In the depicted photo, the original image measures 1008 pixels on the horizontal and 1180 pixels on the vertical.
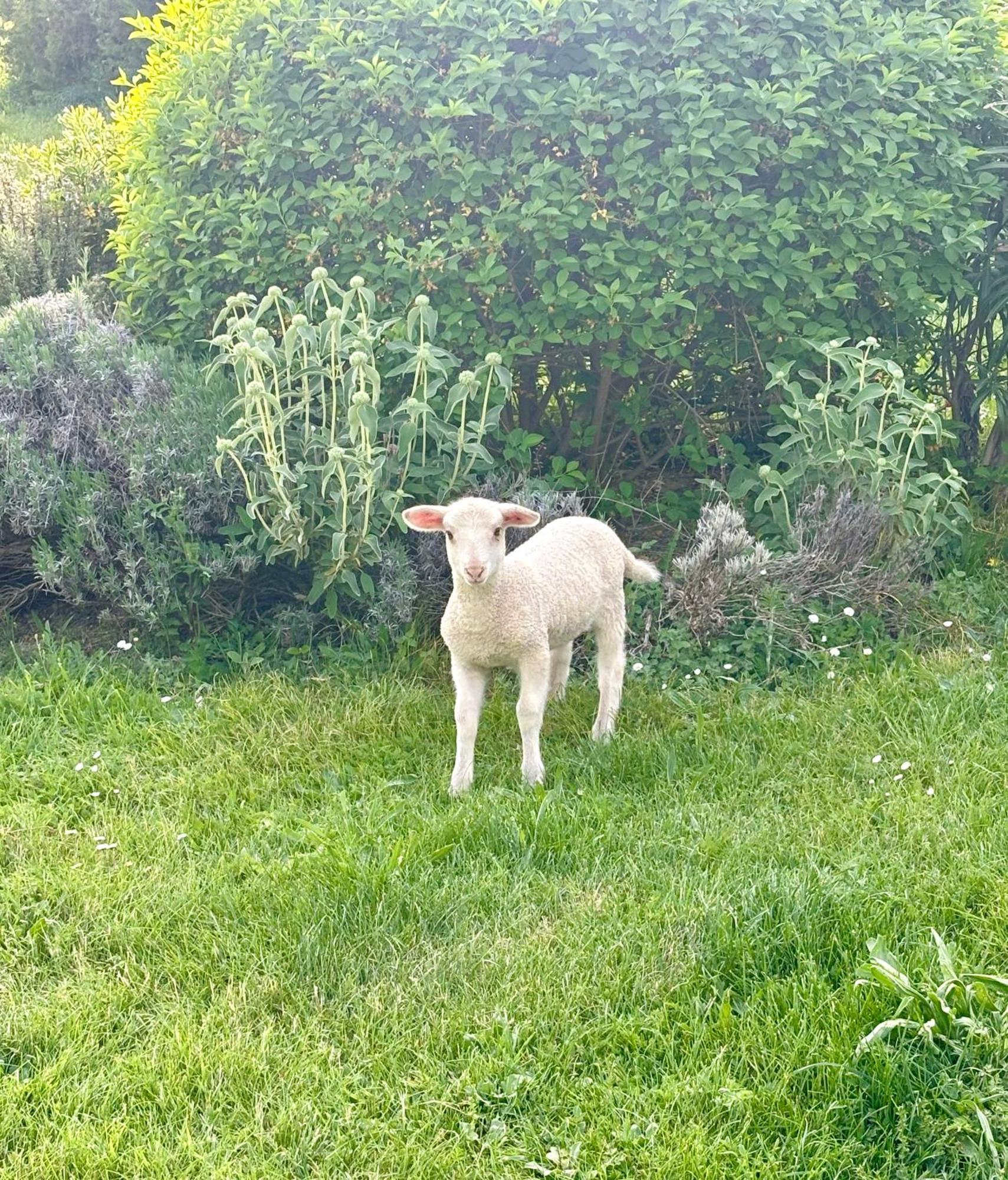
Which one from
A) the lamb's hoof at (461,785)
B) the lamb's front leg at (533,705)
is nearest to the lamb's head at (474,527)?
the lamb's front leg at (533,705)

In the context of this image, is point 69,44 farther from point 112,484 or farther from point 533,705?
point 533,705

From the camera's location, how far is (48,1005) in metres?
2.72

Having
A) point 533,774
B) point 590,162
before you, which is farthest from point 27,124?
point 533,774

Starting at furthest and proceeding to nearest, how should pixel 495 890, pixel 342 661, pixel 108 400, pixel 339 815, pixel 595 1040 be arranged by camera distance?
pixel 108 400
pixel 342 661
pixel 339 815
pixel 495 890
pixel 595 1040

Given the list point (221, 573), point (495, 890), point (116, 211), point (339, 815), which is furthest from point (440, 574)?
point (116, 211)

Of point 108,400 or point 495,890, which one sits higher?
point 108,400

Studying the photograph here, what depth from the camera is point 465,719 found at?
3.61 metres

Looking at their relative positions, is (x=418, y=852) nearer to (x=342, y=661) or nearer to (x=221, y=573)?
(x=342, y=661)

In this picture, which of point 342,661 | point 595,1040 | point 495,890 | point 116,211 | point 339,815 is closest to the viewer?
point 595,1040

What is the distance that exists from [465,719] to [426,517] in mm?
667

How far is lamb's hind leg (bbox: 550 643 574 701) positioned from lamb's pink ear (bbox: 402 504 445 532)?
0.96 meters

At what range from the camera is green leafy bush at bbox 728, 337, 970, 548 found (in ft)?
15.0

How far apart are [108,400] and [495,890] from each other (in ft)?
10.0

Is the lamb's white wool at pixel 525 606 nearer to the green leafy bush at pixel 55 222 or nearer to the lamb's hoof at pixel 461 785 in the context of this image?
the lamb's hoof at pixel 461 785
